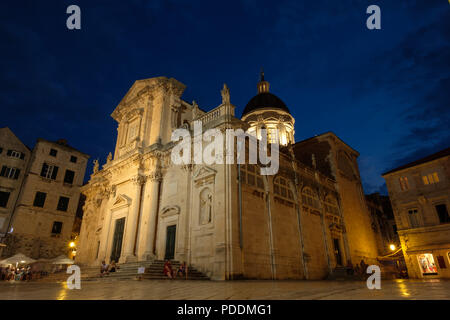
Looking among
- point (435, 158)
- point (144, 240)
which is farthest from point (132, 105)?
point (435, 158)

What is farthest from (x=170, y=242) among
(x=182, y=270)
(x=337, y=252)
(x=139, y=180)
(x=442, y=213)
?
(x=442, y=213)

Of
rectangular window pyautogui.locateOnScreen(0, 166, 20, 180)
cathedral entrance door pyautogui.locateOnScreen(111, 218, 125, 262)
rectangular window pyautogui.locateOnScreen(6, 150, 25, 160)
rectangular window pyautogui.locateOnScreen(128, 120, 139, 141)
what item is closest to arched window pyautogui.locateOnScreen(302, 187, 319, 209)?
cathedral entrance door pyautogui.locateOnScreen(111, 218, 125, 262)

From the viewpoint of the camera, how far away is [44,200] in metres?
31.7

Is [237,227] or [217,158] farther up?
[217,158]

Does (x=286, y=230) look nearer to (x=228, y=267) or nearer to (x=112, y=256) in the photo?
(x=228, y=267)

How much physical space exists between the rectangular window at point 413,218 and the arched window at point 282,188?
13.8m

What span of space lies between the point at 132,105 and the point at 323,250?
933 inches

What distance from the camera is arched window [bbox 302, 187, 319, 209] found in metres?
23.5

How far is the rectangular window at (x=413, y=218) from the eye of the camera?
25.8m

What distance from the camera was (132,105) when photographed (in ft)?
92.9

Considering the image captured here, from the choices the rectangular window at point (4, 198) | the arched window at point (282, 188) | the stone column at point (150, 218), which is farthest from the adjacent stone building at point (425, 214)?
the rectangular window at point (4, 198)

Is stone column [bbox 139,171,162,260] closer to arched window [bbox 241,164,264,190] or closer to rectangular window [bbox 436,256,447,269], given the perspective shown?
arched window [bbox 241,164,264,190]

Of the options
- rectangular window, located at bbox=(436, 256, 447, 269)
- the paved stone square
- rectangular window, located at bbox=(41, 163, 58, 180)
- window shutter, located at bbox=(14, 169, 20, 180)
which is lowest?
the paved stone square

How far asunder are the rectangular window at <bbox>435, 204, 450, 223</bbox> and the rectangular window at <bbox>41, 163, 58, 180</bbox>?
42.5 m
